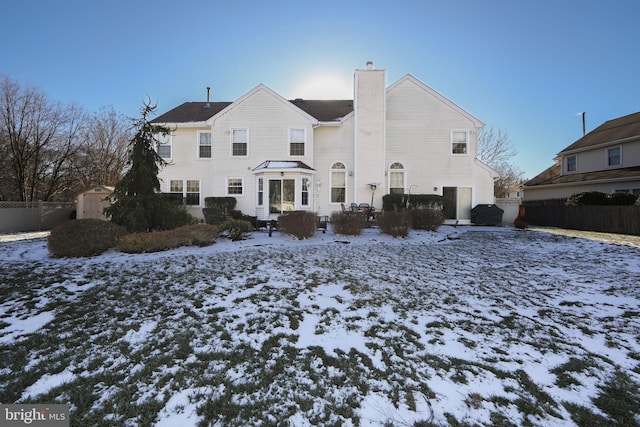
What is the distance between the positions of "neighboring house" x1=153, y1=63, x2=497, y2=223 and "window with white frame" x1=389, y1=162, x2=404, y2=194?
6 cm

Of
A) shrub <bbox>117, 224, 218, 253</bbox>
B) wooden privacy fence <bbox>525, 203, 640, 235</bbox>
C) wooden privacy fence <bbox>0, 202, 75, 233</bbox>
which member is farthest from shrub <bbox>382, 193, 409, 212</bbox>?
wooden privacy fence <bbox>0, 202, 75, 233</bbox>

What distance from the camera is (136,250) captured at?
8523mm

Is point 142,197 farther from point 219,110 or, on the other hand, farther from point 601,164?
point 601,164

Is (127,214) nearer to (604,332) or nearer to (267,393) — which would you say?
(267,393)

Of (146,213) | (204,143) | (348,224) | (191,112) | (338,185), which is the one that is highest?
(191,112)

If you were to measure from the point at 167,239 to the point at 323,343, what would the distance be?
7073 mm

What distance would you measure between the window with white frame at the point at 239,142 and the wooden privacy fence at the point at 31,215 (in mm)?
11479

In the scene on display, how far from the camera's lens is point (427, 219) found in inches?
485

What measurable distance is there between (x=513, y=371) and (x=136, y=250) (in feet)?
29.9

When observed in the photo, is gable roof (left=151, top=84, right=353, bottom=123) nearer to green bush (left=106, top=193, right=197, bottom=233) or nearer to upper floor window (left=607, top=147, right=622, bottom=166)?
green bush (left=106, top=193, right=197, bottom=233)

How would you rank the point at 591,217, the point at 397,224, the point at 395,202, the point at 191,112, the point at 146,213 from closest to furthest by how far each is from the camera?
the point at 146,213
the point at 397,224
the point at 591,217
the point at 395,202
the point at 191,112

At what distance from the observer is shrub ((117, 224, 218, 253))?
28.0 feet

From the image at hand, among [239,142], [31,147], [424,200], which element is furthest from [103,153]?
[424,200]

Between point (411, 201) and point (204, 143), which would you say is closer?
point (411, 201)
